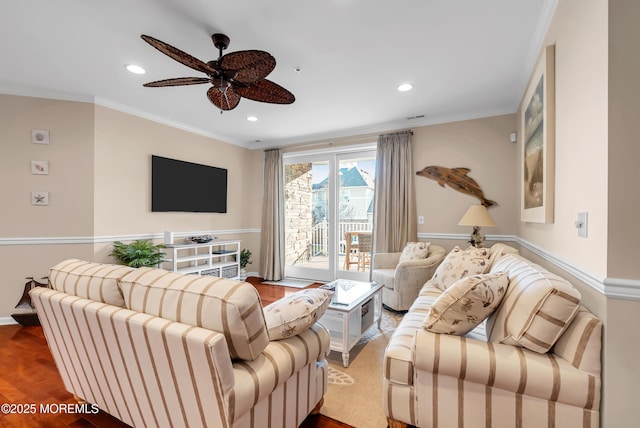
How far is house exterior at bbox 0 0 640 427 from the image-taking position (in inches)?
42.3

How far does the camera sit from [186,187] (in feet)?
14.0

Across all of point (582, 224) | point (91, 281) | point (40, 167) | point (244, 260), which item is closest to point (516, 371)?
point (582, 224)

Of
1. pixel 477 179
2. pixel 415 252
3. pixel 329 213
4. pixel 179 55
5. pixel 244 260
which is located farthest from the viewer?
pixel 244 260

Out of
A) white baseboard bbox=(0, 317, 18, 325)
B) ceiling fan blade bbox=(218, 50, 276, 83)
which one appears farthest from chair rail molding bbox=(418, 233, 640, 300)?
white baseboard bbox=(0, 317, 18, 325)

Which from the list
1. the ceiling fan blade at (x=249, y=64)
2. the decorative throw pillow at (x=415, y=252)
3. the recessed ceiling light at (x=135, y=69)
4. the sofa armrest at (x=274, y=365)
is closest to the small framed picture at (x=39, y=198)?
the recessed ceiling light at (x=135, y=69)

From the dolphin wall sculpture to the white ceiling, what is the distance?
0.75 m

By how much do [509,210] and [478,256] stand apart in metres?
1.40

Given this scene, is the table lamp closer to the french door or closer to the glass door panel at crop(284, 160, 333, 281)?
the french door

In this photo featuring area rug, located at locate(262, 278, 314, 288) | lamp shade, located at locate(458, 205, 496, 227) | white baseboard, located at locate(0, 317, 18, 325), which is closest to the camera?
white baseboard, located at locate(0, 317, 18, 325)

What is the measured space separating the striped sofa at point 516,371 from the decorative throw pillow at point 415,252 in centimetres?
212

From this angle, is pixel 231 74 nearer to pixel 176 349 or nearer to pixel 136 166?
pixel 176 349

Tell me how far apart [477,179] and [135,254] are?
14.4ft

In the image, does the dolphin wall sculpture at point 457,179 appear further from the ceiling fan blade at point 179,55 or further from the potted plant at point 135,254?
the potted plant at point 135,254

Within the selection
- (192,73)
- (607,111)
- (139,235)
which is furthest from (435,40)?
(139,235)
